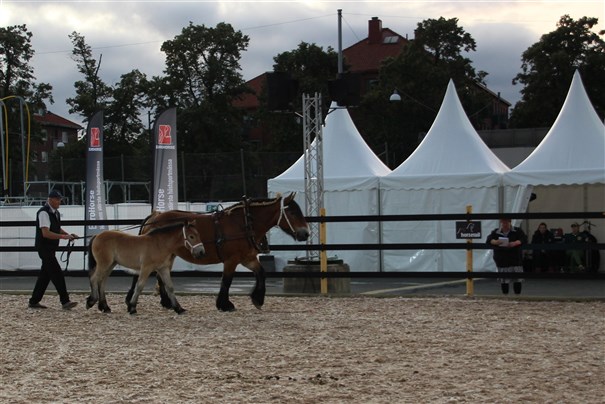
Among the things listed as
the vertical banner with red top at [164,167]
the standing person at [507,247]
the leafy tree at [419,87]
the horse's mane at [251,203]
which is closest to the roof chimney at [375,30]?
the leafy tree at [419,87]

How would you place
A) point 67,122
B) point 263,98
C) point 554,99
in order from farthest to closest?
1. point 67,122
2. point 263,98
3. point 554,99

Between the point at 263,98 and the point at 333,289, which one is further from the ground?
the point at 263,98

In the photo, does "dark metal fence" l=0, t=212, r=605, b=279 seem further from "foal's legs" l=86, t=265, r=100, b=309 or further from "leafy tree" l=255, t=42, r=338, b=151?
"leafy tree" l=255, t=42, r=338, b=151

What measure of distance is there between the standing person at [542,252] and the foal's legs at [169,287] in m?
11.1

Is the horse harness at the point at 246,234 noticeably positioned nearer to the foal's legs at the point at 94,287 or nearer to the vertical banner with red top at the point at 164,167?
the foal's legs at the point at 94,287

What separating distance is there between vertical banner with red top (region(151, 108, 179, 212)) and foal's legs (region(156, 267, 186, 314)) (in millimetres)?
6816

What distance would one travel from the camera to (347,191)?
22.3 metres

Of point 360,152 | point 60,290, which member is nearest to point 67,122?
point 360,152

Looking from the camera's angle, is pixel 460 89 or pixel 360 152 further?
pixel 460 89

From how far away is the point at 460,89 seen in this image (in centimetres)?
5988

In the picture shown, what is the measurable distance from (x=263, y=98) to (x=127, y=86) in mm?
11307

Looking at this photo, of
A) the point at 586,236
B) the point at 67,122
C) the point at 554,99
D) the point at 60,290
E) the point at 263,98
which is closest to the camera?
the point at 60,290

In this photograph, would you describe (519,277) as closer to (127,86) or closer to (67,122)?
(127,86)

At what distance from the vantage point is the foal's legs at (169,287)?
12.5 metres
